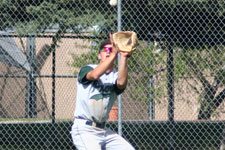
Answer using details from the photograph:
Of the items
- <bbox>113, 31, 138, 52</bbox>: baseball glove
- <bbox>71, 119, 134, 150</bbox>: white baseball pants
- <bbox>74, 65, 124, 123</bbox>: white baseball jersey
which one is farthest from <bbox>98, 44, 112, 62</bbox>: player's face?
<bbox>71, 119, 134, 150</bbox>: white baseball pants

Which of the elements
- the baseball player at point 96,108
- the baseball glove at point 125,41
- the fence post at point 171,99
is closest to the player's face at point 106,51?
the baseball player at point 96,108

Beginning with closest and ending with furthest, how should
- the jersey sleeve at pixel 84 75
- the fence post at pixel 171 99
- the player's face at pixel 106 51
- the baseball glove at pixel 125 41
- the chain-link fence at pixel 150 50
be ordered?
1. the baseball glove at pixel 125 41
2. the jersey sleeve at pixel 84 75
3. the player's face at pixel 106 51
4. the fence post at pixel 171 99
5. the chain-link fence at pixel 150 50

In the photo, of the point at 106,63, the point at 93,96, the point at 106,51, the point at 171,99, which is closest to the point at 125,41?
the point at 106,63

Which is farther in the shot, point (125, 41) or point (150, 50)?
point (150, 50)

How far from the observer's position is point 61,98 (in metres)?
10.0

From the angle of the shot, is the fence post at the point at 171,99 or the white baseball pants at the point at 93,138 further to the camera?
the fence post at the point at 171,99

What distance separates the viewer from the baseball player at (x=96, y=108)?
3.93 metres

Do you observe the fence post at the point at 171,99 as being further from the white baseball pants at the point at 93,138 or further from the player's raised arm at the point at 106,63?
the player's raised arm at the point at 106,63

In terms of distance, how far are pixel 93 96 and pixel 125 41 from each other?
25.0 inches

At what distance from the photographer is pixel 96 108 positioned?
397cm

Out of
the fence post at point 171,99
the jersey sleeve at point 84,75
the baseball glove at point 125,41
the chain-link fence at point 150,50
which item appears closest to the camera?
the baseball glove at point 125,41

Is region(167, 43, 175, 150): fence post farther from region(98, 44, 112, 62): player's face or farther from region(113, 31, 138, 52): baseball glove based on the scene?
region(113, 31, 138, 52): baseball glove

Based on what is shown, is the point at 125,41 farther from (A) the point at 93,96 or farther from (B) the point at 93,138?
(B) the point at 93,138

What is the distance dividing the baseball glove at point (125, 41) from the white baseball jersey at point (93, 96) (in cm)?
45
